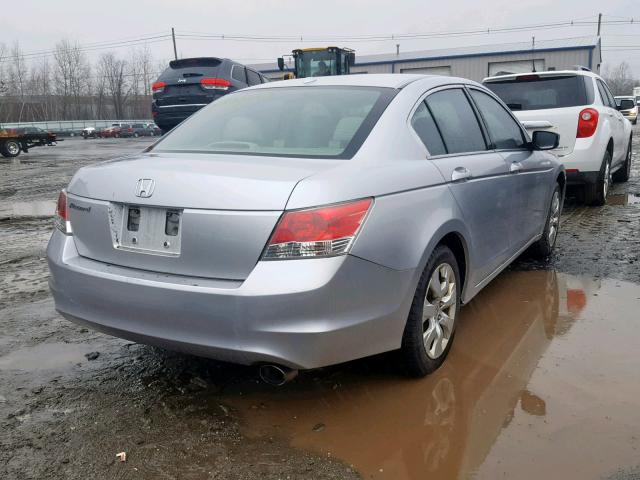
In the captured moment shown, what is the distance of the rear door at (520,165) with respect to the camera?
4043mm

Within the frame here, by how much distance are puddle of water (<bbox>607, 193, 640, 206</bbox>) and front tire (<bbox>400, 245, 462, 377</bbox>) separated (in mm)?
5851

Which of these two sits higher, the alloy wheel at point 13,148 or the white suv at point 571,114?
the white suv at point 571,114

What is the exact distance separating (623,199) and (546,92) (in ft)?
7.53

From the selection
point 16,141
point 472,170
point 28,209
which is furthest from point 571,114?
point 16,141

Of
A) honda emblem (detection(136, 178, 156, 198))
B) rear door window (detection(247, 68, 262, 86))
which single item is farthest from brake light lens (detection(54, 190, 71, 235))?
rear door window (detection(247, 68, 262, 86))

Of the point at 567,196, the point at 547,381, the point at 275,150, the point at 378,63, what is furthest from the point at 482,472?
the point at 378,63

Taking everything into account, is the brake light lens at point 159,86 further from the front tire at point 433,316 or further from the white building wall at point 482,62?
the white building wall at point 482,62

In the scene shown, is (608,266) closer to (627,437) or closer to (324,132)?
(627,437)

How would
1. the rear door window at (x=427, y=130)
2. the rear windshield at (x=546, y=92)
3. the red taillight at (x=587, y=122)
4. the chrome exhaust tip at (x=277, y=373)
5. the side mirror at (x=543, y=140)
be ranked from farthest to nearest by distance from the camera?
the rear windshield at (x=546, y=92), the red taillight at (x=587, y=122), the side mirror at (x=543, y=140), the rear door window at (x=427, y=130), the chrome exhaust tip at (x=277, y=373)

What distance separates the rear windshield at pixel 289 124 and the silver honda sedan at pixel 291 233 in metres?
0.01

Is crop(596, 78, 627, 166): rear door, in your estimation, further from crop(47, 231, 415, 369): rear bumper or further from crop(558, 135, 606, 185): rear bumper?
crop(47, 231, 415, 369): rear bumper

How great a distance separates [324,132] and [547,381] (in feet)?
5.67

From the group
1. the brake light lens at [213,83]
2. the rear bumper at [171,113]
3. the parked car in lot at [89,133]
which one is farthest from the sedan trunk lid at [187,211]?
the parked car in lot at [89,133]

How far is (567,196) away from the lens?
8461 millimetres
